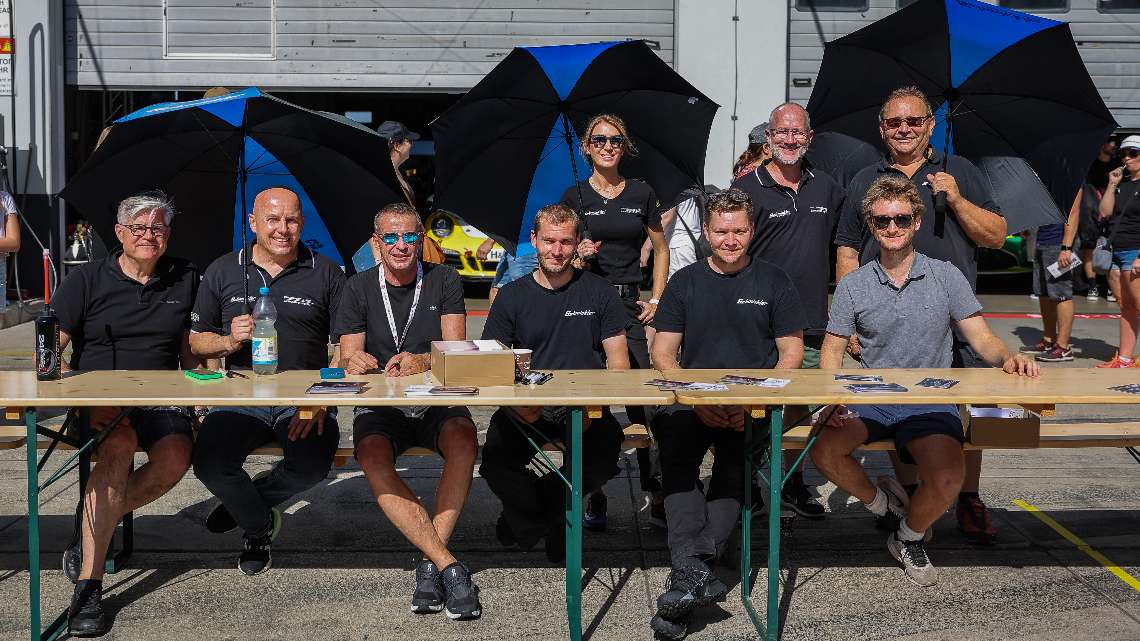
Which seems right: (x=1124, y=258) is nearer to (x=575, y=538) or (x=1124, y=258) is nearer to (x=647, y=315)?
(x=647, y=315)

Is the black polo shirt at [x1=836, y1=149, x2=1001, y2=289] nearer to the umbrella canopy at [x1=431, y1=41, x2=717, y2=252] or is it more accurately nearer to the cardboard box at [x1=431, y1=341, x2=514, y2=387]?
the umbrella canopy at [x1=431, y1=41, x2=717, y2=252]

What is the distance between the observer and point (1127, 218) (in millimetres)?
9500

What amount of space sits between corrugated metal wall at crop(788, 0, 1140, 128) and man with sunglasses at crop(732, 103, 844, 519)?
29.2 feet

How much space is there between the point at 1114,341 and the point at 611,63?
7.16m

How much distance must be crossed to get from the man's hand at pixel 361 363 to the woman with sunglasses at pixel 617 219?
50.1 inches

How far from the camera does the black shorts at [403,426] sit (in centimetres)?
496

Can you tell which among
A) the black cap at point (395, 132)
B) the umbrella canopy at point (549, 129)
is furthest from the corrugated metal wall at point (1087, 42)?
the umbrella canopy at point (549, 129)

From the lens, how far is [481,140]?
6352 mm

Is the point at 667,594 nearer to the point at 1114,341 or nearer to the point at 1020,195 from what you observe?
the point at 1020,195

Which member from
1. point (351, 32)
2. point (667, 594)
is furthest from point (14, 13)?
point (667, 594)

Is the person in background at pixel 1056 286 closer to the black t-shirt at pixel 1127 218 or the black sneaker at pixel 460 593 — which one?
the black t-shirt at pixel 1127 218

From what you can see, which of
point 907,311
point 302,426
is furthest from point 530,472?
point 907,311

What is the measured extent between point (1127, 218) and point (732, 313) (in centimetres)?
580

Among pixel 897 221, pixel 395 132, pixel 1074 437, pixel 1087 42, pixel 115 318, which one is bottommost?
pixel 1074 437
